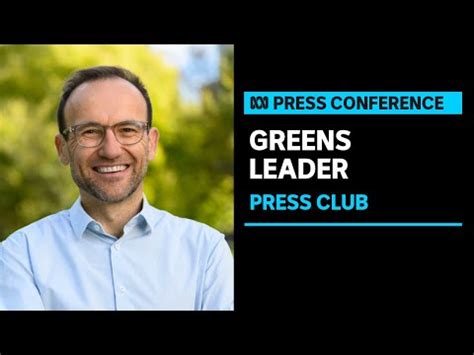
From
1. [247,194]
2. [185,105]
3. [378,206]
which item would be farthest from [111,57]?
[378,206]

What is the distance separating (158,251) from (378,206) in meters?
1.55

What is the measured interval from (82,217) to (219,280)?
93 centimetres

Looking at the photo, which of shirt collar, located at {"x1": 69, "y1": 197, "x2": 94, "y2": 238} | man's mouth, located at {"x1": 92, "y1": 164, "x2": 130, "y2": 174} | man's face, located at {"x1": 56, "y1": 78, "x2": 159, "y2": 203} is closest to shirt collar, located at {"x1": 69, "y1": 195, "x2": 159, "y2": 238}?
shirt collar, located at {"x1": 69, "y1": 197, "x2": 94, "y2": 238}

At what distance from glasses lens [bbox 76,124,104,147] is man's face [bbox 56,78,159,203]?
0.09 ft

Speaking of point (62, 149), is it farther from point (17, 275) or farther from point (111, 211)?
point (17, 275)

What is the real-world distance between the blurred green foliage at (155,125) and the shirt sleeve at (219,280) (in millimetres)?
2307

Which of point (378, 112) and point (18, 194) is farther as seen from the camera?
point (18, 194)

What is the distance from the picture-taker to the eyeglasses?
207 inches

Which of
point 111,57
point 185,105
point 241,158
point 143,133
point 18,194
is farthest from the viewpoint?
point 185,105

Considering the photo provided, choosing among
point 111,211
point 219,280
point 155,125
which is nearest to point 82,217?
point 111,211

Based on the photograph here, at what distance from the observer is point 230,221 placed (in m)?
6.89

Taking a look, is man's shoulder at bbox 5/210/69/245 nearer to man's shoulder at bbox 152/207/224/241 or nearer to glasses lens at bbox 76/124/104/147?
glasses lens at bbox 76/124/104/147

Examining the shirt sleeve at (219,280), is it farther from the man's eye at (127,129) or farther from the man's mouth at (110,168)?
the man's eye at (127,129)

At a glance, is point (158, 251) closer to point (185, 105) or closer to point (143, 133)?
point (143, 133)
